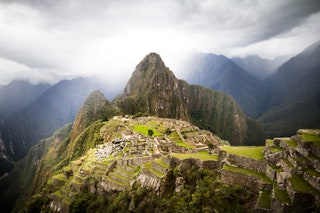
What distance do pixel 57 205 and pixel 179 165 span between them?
23.6 m

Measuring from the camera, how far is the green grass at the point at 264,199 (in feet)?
39.5

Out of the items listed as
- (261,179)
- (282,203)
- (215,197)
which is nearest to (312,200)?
(282,203)

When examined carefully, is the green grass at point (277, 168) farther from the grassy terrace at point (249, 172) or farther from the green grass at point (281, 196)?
the green grass at point (281, 196)

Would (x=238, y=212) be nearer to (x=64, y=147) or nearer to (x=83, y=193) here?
(x=83, y=193)

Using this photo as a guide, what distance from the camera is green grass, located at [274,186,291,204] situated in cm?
1120

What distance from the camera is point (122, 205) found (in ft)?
73.5

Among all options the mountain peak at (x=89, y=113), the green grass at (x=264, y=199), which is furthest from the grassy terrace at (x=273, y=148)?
the mountain peak at (x=89, y=113)

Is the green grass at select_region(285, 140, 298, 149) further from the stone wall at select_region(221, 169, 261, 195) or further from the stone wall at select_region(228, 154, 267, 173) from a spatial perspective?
the stone wall at select_region(221, 169, 261, 195)

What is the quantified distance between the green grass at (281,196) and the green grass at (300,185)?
0.70 m

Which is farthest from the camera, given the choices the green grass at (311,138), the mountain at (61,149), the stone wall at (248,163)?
the mountain at (61,149)

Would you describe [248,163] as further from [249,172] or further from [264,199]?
[264,199]

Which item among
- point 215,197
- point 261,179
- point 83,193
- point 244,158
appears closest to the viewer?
point 261,179

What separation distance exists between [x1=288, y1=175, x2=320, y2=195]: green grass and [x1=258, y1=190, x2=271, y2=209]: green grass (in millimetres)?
1580

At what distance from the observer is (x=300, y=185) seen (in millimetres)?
11367
